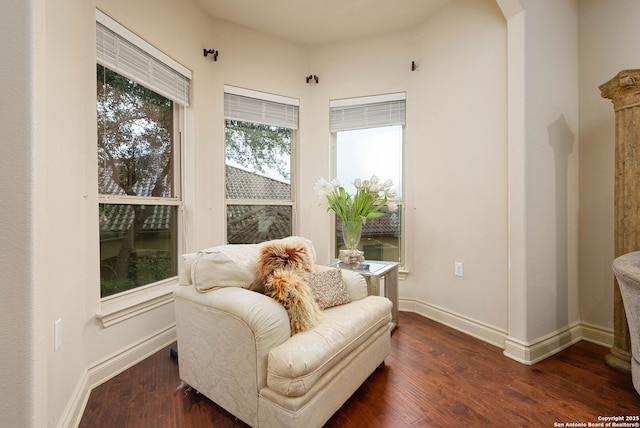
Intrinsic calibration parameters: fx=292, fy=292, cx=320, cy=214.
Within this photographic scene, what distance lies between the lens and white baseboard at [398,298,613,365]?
6.65 feet

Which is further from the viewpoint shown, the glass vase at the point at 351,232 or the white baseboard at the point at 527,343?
the glass vase at the point at 351,232

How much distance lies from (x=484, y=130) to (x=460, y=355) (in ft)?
5.72

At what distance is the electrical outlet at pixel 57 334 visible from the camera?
4.29 feet

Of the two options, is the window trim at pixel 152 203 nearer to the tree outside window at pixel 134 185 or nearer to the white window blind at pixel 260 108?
the tree outside window at pixel 134 185

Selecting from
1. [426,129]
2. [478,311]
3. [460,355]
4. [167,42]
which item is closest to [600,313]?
[478,311]

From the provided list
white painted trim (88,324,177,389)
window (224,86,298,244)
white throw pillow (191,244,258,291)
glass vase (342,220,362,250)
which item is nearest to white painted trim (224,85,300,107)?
window (224,86,298,244)

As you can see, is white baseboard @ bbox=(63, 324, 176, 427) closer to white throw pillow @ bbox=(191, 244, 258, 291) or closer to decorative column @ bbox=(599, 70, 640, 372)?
white throw pillow @ bbox=(191, 244, 258, 291)

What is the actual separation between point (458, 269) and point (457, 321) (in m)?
0.46

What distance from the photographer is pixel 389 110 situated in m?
3.07

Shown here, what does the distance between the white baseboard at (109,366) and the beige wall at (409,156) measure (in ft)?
0.06

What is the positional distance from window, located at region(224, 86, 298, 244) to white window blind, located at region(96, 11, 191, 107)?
505 mm

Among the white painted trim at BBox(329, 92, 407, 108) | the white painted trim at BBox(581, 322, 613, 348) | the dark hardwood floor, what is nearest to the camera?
the dark hardwood floor

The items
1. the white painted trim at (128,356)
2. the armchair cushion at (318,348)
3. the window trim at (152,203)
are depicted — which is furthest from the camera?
the window trim at (152,203)

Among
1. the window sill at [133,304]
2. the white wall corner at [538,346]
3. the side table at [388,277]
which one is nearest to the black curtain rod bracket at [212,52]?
the window sill at [133,304]
